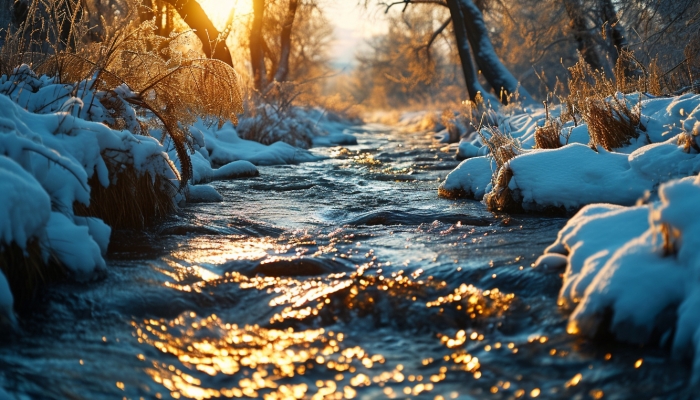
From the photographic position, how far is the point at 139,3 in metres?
5.39

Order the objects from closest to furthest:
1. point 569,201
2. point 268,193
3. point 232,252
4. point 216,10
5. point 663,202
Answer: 1. point 663,202
2. point 232,252
3. point 569,201
4. point 268,193
5. point 216,10

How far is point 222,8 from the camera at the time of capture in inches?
575

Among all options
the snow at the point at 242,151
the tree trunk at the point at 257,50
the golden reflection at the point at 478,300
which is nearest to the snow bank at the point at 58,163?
the golden reflection at the point at 478,300

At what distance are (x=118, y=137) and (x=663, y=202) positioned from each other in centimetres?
337

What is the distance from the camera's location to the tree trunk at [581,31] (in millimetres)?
13328

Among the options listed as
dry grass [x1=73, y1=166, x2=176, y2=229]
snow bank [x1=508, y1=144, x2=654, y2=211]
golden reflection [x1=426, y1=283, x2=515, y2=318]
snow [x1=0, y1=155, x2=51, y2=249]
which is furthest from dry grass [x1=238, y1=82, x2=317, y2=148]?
golden reflection [x1=426, y1=283, x2=515, y2=318]

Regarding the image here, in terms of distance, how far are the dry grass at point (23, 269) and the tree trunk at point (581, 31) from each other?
38.1ft

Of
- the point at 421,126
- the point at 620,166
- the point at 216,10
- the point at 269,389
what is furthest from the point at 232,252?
the point at 421,126

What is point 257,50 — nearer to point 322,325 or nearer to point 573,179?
point 573,179

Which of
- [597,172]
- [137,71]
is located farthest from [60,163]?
[597,172]

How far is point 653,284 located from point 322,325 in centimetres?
132

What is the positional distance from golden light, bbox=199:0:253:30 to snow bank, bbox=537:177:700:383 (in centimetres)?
1127

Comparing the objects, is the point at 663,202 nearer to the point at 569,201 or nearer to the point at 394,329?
the point at 394,329

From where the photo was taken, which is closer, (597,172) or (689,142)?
(689,142)
